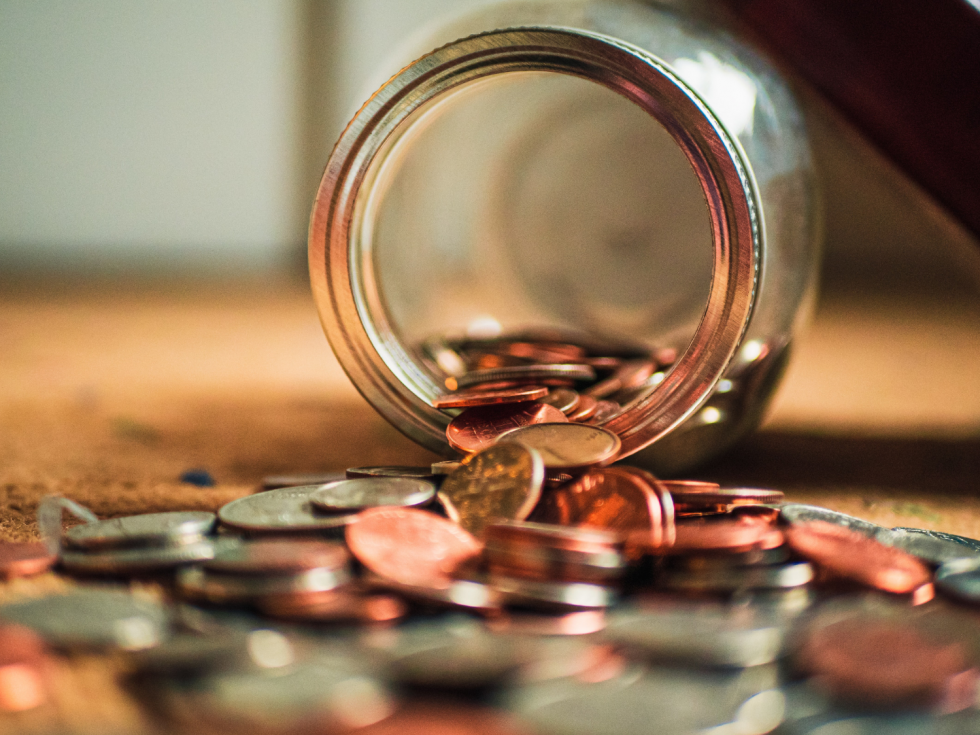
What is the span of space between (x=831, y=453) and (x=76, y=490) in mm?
1004

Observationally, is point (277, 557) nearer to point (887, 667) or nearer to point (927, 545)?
point (887, 667)

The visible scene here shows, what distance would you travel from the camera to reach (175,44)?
406cm

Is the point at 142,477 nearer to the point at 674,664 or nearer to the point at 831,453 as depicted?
the point at 674,664

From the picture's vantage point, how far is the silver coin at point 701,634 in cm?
54

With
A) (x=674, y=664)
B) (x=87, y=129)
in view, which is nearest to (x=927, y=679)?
(x=674, y=664)

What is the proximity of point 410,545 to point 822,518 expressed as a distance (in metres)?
0.39

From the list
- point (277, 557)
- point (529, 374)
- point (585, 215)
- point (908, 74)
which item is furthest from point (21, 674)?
point (585, 215)

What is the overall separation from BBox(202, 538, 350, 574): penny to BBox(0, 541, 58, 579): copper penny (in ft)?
0.50

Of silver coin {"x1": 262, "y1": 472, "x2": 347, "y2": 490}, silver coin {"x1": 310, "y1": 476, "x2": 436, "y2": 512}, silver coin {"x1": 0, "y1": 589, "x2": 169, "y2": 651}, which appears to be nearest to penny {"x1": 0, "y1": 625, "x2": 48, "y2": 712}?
silver coin {"x1": 0, "y1": 589, "x2": 169, "y2": 651}

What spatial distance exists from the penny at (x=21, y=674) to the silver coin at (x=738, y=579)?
0.43 metres

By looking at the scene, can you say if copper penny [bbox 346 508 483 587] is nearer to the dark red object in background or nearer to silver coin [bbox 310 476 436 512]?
silver coin [bbox 310 476 436 512]

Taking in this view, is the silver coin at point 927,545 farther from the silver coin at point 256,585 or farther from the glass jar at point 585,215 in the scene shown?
the silver coin at point 256,585

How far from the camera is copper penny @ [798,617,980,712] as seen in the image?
0.50 metres

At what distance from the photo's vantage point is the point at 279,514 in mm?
778
